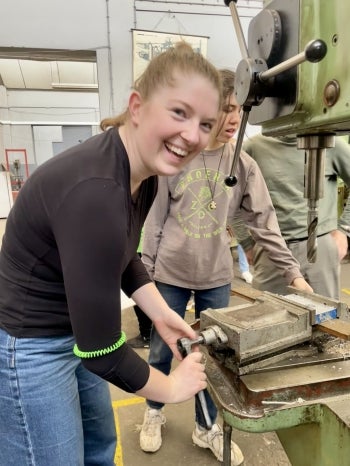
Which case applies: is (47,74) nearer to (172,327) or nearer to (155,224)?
(155,224)

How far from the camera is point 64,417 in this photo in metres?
0.67

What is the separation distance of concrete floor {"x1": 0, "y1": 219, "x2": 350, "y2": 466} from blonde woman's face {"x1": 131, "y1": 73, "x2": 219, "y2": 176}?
2.03ft

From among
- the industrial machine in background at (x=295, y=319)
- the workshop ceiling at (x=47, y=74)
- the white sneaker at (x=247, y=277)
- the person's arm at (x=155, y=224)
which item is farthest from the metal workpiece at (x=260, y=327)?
the workshop ceiling at (x=47, y=74)

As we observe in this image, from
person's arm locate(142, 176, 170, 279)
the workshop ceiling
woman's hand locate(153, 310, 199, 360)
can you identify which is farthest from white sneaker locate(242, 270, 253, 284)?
the workshop ceiling

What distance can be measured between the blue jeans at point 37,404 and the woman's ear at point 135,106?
1.31 feet

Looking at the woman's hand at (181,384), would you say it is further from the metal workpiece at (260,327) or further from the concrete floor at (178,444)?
the concrete floor at (178,444)

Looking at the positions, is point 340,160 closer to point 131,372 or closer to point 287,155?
point 287,155

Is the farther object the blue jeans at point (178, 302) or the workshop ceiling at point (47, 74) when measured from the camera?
the workshop ceiling at point (47, 74)

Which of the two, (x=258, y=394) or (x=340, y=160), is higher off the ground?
(x=340, y=160)

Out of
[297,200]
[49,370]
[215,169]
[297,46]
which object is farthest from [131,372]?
[297,200]

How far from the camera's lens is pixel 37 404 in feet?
2.11

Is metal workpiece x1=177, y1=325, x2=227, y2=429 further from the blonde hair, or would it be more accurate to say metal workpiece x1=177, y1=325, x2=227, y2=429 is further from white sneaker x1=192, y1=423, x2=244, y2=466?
white sneaker x1=192, y1=423, x2=244, y2=466

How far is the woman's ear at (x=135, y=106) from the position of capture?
60 centimetres

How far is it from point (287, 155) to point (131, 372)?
98cm
